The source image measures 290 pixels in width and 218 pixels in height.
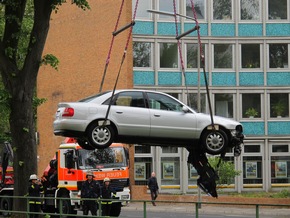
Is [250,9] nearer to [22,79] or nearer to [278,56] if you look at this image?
[278,56]

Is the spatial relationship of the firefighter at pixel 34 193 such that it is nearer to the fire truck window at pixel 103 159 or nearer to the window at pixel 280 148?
the fire truck window at pixel 103 159

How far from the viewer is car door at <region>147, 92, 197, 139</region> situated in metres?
16.1

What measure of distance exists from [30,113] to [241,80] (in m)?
30.1

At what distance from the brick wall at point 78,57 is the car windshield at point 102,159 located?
1848cm

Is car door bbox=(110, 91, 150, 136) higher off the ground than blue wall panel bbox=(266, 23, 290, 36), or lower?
lower

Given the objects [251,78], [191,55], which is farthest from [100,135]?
[251,78]

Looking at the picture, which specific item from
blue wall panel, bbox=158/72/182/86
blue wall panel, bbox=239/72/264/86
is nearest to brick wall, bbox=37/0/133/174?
blue wall panel, bbox=158/72/182/86

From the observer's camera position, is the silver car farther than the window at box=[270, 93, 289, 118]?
No

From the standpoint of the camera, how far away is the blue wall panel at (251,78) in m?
53.3

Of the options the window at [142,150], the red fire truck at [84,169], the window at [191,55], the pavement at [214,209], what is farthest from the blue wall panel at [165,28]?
the pavement at [214,209]

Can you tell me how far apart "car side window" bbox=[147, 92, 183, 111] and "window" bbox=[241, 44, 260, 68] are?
37.4 m

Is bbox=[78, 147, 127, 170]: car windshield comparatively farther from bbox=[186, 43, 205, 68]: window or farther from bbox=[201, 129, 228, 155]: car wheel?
bbox=[186, 43, 205, 68]: window

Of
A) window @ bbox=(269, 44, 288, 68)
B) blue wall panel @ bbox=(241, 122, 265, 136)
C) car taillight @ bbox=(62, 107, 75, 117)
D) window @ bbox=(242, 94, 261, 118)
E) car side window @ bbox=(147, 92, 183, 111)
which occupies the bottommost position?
car taillight @ bbox=(62, 107, 75, 117)

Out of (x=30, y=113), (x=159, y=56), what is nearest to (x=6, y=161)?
(x=30, y=113)
